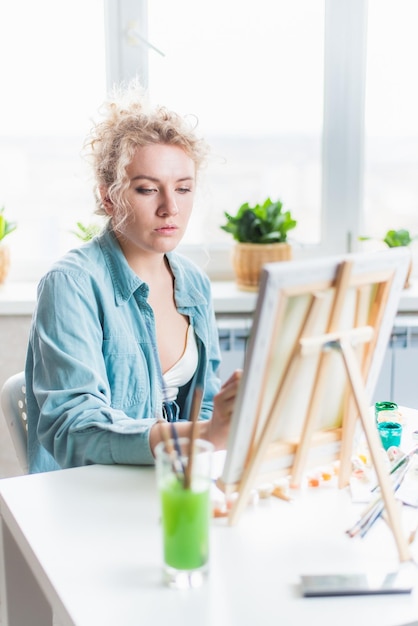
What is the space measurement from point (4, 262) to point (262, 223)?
83 cm

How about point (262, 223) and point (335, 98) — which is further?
point (335, 98)

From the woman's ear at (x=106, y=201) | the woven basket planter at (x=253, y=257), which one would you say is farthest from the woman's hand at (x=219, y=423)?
the woven basket planter at (x=253, y=257)

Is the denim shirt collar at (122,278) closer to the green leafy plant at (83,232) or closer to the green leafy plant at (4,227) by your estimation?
the green leafy plant at (83,232)

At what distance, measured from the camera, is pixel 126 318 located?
1.53 m

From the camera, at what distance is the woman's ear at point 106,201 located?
63.3 inches

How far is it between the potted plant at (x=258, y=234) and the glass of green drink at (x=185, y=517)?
1641 millimetres

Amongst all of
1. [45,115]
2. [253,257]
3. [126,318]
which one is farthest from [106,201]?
[45,115]

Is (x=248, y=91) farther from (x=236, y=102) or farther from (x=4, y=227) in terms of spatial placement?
(x=4, y=227)

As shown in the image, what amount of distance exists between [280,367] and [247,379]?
0.20 feet

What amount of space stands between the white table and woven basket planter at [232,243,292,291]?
1379mm

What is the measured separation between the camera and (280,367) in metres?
0.99

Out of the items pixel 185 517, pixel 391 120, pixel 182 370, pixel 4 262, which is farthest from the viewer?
pixel 391 120

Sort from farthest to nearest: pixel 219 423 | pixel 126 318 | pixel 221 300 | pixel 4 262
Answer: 1. pixel 4 262
2. pixel 221 300
3. pixel 126 318
4. pixel 219 423

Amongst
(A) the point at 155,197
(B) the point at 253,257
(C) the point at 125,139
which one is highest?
(C) the point at 125,139
